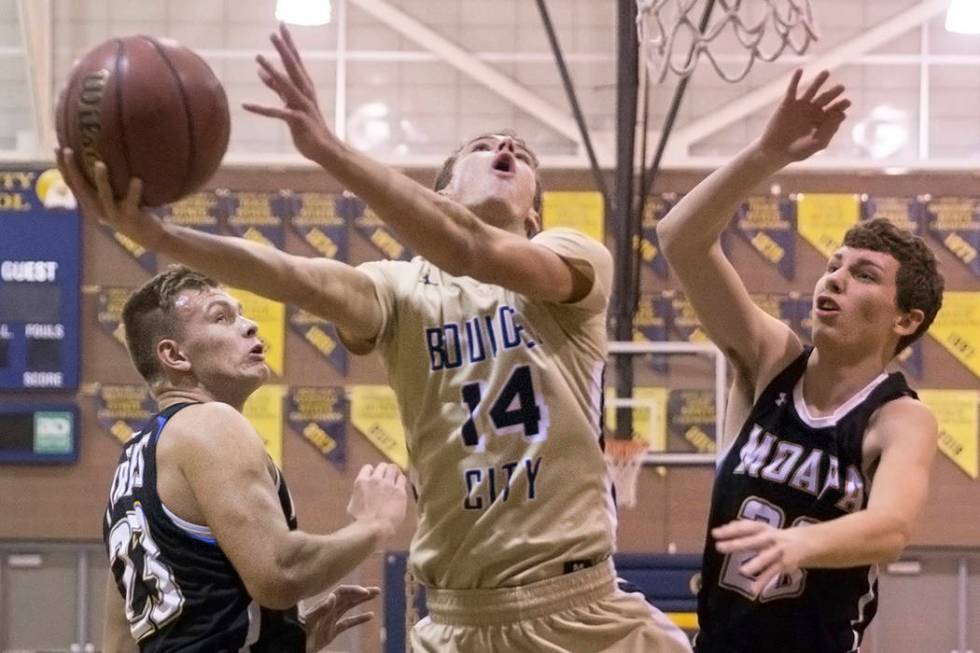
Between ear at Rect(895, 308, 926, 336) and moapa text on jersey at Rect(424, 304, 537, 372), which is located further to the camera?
ear at Rect(895, 308, 926, 336)

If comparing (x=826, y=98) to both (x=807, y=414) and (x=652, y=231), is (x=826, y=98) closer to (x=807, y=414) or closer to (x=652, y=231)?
(x=807, y=414)

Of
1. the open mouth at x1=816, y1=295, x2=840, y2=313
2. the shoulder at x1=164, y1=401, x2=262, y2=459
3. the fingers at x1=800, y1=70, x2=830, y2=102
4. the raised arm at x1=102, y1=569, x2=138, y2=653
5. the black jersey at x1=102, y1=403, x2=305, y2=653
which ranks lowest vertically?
the raised arm at x1=102, y1=569, x2=138, y2=653

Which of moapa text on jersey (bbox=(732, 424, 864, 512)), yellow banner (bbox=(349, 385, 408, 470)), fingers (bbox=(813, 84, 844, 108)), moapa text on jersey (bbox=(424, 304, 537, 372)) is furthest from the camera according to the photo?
yellow banner (bbox=(349, 385, 408, 470))

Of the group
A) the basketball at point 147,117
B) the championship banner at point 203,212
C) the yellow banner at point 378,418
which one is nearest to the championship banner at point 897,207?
the yellow banner at point 378,418

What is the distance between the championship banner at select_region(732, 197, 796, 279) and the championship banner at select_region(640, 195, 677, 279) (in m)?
0.53

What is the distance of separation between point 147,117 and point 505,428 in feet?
3.41

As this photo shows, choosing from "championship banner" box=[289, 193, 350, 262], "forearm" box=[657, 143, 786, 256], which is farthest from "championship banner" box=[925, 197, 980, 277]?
"forearm" box=[657, 143, 786, 256]

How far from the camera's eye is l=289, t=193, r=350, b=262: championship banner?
10.2 metres

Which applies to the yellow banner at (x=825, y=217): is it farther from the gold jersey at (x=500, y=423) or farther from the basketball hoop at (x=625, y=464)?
the gold jersey at (x=500, y=423)

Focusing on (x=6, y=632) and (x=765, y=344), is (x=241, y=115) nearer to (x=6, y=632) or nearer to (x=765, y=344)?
(x=6, y=632)

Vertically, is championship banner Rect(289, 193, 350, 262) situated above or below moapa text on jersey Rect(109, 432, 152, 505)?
above

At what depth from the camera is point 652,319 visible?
33.1ft

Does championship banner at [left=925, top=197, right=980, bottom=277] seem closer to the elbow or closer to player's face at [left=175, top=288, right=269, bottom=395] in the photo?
player's face at [left=175, top=288, right=269, bottom=395]

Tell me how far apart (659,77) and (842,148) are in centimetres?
334
